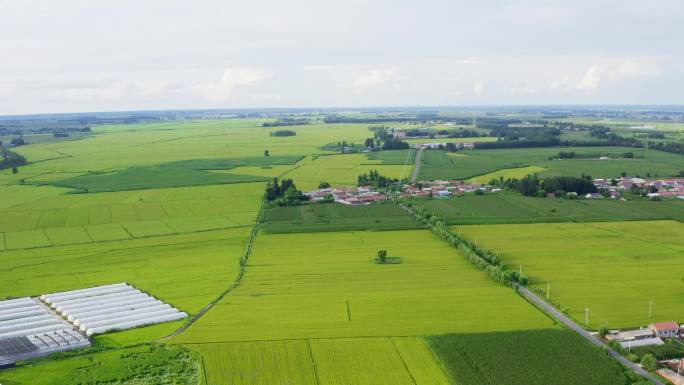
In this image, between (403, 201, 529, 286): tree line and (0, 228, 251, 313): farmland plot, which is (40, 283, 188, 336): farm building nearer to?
(0, 228, 251, 313): farmland plot

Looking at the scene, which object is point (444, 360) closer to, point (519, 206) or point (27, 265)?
point (27, 265)

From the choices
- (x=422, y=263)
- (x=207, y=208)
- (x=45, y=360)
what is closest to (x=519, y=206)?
(x=422, y=263)

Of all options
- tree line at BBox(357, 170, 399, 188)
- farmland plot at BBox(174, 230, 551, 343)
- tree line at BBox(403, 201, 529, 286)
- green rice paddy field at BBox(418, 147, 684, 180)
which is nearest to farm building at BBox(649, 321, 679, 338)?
farmland plot at BBox(174, 230, 551, 343)

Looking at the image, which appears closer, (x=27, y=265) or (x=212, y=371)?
(x=212, y=371)

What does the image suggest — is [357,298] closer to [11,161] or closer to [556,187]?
[556,187]

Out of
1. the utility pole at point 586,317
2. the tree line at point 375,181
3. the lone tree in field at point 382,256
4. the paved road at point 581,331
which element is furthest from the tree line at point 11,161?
the utility pole at point 586,317

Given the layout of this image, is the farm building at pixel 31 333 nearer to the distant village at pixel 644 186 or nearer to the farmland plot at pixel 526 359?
the farmland plot at pixel 526 359
